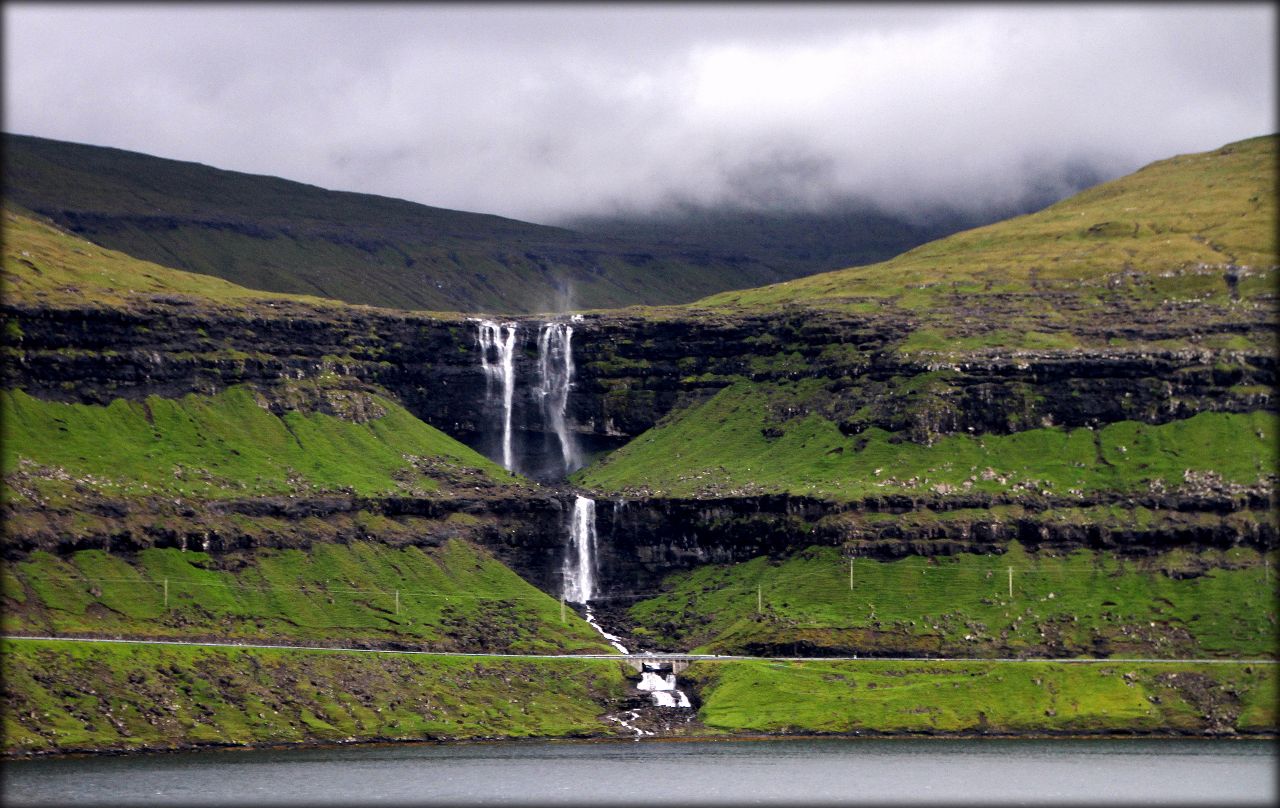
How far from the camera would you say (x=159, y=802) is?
554 feet

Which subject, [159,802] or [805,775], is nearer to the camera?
[159,802]

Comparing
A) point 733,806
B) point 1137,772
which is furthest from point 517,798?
point 1137,772

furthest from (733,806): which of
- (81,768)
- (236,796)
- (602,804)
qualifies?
(81,768)

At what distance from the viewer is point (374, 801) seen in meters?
172

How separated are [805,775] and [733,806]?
24567mm

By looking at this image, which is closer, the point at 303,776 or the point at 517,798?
the point at 517,798

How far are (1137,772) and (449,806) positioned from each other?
72866 millimetres

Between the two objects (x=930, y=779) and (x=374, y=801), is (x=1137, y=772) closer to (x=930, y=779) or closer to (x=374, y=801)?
(x=930, y=779)

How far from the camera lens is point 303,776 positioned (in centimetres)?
19062

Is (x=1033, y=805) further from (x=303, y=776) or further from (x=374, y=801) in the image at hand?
(x=303, y=776)

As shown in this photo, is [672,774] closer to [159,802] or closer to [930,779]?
[930,779]

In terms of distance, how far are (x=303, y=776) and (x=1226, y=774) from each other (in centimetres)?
9350

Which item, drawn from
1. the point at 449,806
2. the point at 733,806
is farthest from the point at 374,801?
the point at 733,806

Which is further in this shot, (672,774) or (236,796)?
(672,774)
